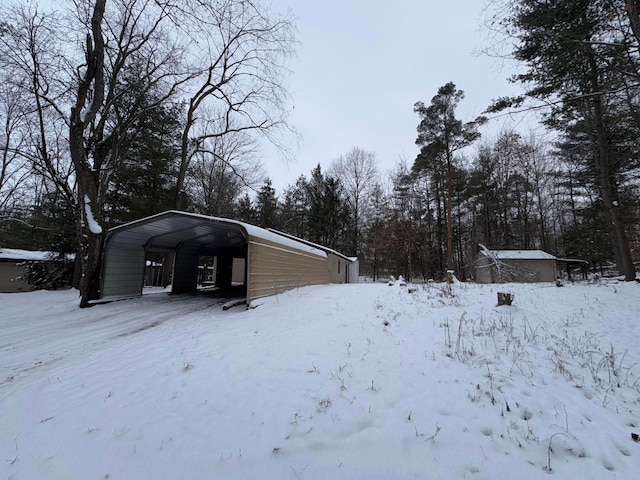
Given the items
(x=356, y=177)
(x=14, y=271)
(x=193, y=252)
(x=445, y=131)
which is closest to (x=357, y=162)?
(x=356, y=177)

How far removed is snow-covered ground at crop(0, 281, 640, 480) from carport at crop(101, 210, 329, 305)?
8.75ft

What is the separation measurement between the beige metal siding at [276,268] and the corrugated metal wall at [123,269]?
18.1 feet

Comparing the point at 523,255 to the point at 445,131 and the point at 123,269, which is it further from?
the point at 123,269

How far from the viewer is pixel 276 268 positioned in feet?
28.7

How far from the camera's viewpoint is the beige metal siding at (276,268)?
724 centimetres

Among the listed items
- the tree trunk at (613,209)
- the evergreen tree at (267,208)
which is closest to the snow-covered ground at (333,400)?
the tree trunk at (613,209)

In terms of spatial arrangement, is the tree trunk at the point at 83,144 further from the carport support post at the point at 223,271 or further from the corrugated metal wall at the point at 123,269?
the carport support post at the point at 223,271

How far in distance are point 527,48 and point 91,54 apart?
1194 cm

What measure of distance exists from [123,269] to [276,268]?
19.3 ft

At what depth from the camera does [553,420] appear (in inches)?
94.7

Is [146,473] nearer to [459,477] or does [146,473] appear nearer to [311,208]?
[459,477]

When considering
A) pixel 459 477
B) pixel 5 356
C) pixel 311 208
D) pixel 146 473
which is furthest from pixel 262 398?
pixel 311 208

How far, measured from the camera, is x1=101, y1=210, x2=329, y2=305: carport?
7.52 meters

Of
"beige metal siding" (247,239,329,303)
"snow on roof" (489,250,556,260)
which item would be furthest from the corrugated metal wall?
"snow on roof" (489,250,556,260)
